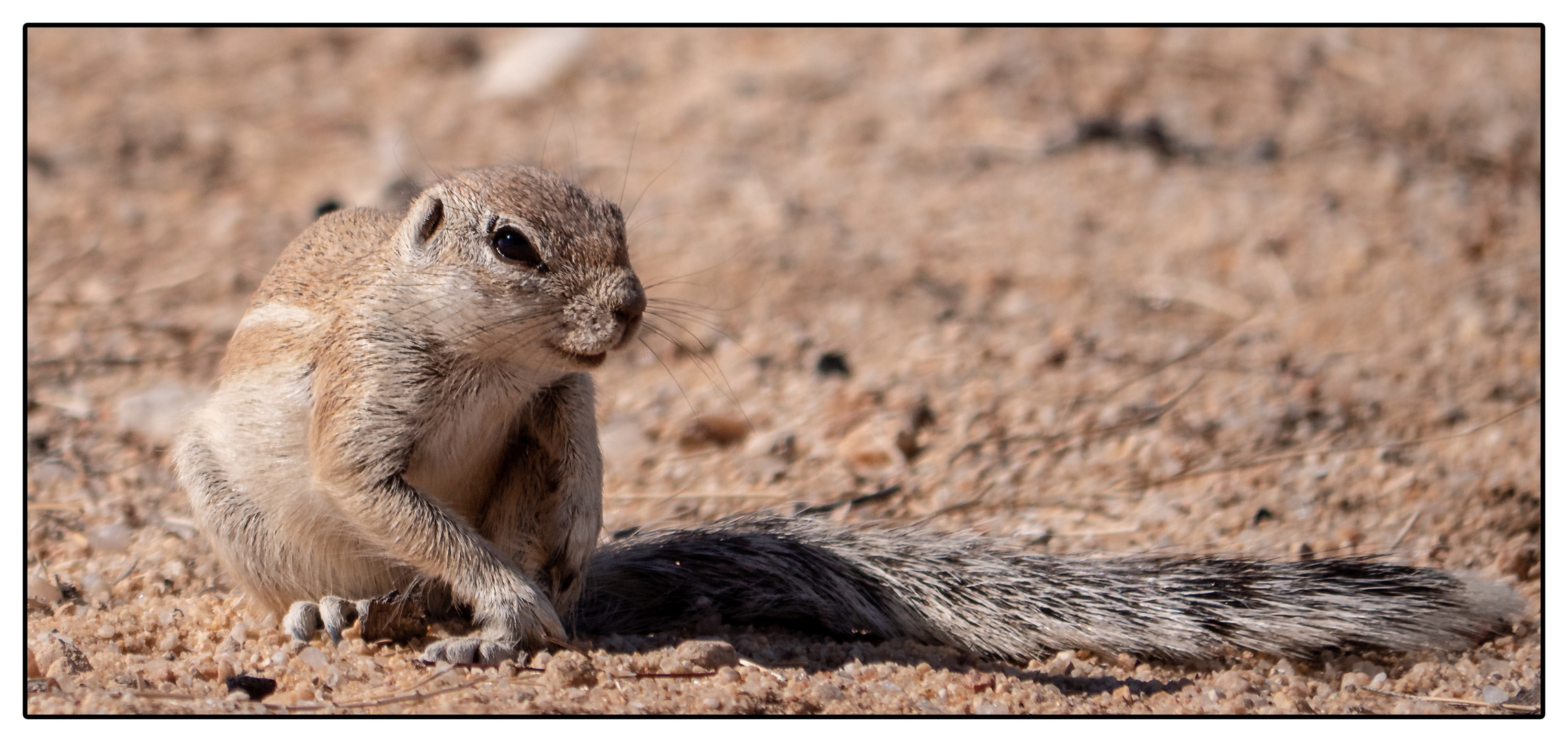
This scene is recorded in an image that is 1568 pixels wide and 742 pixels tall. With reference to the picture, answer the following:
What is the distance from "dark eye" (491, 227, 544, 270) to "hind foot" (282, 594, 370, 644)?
2.98ft

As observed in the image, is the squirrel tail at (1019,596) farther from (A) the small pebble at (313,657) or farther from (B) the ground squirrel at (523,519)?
(A) the small pebble at (313,657)

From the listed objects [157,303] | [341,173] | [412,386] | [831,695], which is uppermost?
[341,173]

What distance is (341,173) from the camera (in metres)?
7.24

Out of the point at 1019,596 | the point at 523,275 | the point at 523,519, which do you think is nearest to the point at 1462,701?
the point at 1019,596

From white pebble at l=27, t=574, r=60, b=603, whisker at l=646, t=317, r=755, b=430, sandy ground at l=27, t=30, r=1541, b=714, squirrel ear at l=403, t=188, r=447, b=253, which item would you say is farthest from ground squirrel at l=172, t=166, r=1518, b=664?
whisker at l=646, t=317, r=755, b=430

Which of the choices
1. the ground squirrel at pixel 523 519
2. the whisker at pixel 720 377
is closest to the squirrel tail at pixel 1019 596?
the ground squirrel at pixel 523 519

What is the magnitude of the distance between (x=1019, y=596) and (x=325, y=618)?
5.77 ft

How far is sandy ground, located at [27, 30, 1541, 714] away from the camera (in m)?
3.44

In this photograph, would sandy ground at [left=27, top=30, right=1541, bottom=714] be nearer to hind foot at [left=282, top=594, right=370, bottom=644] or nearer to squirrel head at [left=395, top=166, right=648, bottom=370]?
hind foot at [left=282, top=594, right=370, bottom=644]

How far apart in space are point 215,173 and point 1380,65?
6.83 m

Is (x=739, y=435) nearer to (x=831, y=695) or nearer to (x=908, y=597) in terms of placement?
(x=908, y=597)

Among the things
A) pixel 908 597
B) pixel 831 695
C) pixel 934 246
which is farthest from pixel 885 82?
pixel 831 695

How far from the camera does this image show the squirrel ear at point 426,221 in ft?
10.6

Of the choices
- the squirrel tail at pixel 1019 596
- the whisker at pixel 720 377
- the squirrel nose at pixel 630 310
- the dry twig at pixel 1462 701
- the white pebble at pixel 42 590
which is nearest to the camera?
the squirrel nose at pixel 630 310
